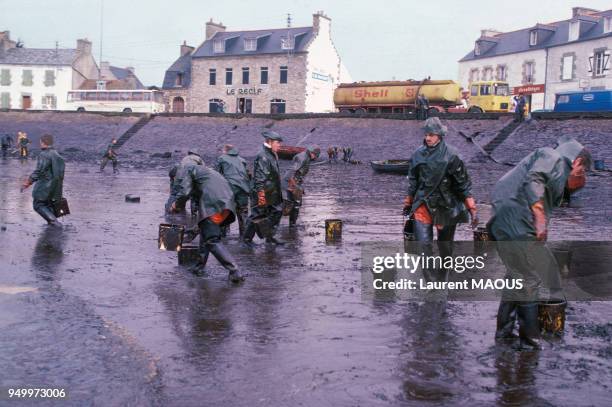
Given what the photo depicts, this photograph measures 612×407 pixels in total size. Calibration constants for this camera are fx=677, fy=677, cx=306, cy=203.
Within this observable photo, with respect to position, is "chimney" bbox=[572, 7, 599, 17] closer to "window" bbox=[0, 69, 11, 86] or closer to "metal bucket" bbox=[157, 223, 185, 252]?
"metal bucket" bbox=[157, 223, 185, 252]

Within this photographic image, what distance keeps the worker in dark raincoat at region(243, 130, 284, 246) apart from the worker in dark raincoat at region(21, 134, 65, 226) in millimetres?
4130

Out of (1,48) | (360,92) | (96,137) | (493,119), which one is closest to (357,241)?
(493,119)

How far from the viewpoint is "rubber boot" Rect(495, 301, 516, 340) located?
6.12 m

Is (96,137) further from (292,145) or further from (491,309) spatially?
(491,309)

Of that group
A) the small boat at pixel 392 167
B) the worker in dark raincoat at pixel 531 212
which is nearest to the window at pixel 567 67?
the small boat at pixel 392 167

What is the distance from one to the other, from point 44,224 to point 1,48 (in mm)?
67992

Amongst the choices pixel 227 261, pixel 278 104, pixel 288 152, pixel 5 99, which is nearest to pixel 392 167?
pixel 288 152

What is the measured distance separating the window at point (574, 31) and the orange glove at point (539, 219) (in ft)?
165

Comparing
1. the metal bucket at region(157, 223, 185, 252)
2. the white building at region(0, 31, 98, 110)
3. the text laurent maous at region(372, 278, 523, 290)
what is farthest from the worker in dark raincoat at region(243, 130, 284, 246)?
the white building at region(0, 31, 98, 110)

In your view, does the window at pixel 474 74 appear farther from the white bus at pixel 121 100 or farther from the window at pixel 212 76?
the white bus at pixel 121 100

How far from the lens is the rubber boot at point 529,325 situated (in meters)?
5.76

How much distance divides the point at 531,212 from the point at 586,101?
39106mm

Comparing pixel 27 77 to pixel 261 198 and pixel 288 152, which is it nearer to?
pixel 288 152

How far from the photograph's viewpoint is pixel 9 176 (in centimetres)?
2881
